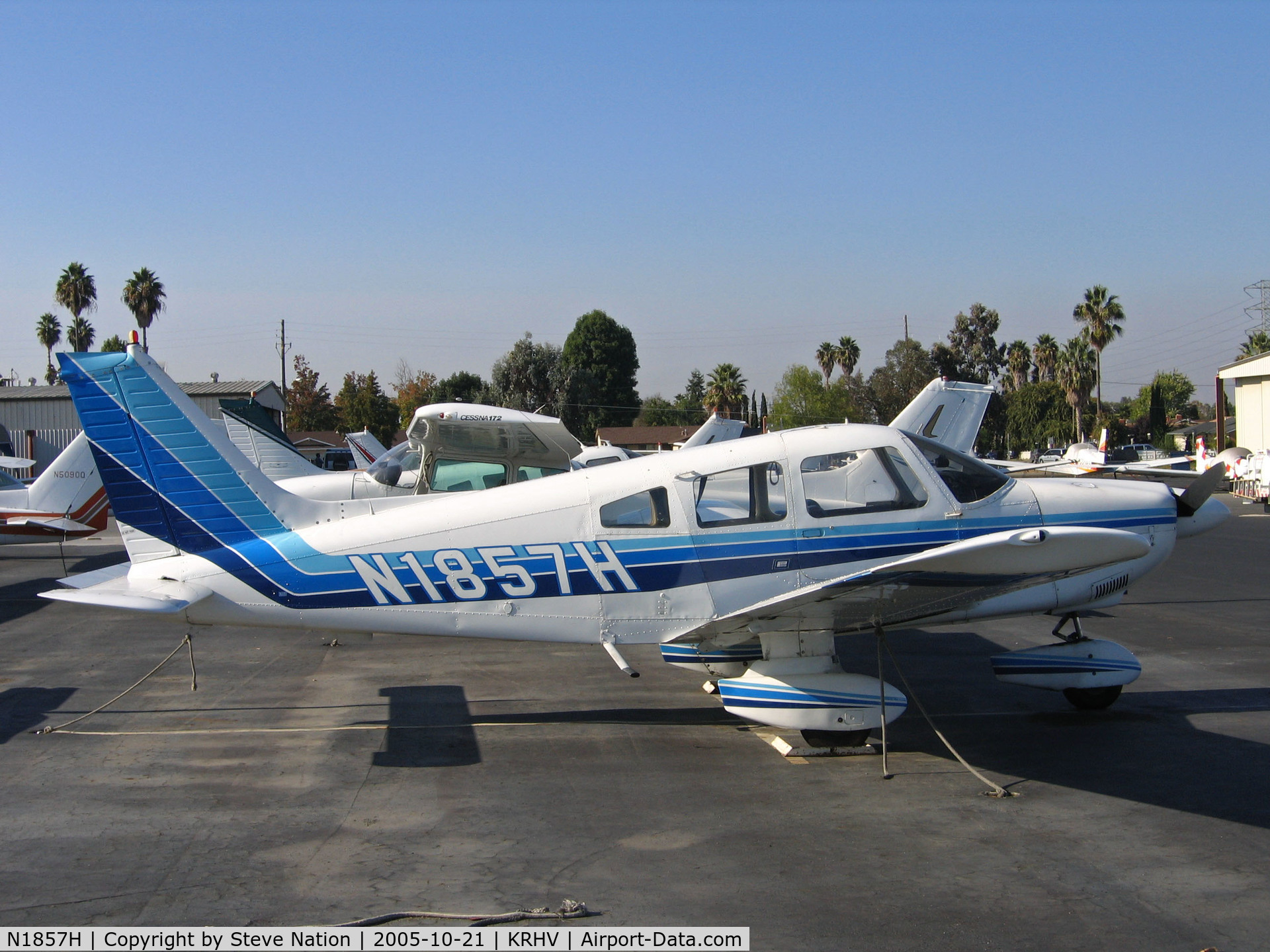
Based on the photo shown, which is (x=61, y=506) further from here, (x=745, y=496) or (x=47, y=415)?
(x=47, y=415)

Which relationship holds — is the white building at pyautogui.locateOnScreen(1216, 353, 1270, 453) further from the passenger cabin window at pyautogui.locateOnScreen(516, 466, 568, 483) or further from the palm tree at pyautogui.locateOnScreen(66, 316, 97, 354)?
the palm tree at pyautogui.locateOnScreen(66, 316, 97, 354)

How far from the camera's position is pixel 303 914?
4.32 meters

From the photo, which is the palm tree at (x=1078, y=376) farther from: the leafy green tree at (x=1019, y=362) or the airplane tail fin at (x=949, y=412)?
the airplane tail fin at (x=949, y=412)

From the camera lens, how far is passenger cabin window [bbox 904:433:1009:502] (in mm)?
7176

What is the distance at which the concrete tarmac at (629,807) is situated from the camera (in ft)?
14.5

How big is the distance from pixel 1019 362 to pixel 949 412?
77284 millimetres

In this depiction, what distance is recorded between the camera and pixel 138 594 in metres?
6.87

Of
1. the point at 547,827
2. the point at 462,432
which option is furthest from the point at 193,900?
the point at 462,432

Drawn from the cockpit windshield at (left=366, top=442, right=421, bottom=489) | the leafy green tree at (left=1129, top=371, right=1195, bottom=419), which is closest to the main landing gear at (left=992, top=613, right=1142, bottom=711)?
the cockpit windshield at (left=366, top=442, right=421, bottom=489)

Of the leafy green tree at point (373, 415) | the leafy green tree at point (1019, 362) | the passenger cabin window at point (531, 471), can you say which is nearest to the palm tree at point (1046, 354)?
the leafy green tree at point (1019, 362)

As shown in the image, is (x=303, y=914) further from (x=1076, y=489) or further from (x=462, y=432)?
(x=462, y=432)

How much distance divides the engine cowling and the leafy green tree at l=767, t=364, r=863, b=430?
221 ft

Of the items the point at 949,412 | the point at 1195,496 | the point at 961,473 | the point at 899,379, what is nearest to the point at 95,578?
the point at 961,473

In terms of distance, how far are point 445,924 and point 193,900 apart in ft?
4.24
